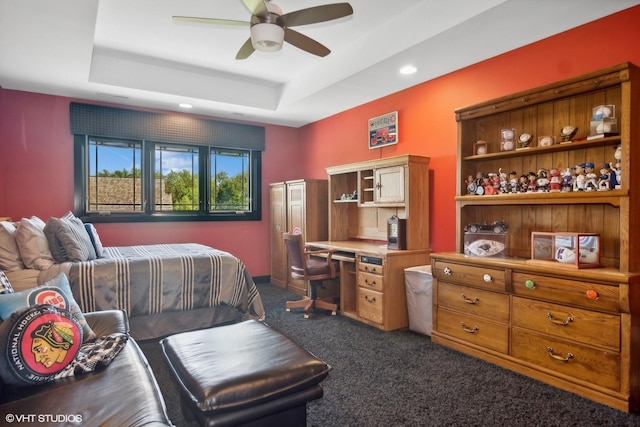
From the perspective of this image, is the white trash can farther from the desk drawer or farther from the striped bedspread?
the striped bedspread

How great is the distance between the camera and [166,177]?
17.1 feet

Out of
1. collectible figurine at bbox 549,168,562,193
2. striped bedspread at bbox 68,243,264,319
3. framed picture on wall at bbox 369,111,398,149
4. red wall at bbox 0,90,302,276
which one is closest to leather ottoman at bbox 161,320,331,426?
striped bedspread at bbox 68,243,264,319

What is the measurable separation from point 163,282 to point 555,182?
3.20 meters

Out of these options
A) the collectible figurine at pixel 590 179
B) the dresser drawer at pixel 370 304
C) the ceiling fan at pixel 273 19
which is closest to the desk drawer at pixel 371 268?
the dresser drawer at pixel 370 304

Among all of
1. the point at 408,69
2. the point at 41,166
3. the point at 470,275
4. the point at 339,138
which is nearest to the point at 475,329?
the point at 470,275

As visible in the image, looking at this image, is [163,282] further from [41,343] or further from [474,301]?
[474,301]

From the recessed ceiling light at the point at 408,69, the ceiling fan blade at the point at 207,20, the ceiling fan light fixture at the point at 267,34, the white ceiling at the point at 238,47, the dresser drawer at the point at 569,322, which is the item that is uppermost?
the white ceiling at the point at 238,47

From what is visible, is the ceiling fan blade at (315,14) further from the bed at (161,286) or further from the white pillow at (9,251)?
the white pillow at (9,251)

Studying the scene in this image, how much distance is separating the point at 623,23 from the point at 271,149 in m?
4.48

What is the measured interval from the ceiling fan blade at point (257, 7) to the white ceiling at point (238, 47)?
69 cm

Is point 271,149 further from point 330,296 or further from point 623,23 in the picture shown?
point 623,23

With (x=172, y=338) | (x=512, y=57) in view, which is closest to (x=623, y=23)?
(x=512, y=57)

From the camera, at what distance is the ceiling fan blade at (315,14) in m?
2.32

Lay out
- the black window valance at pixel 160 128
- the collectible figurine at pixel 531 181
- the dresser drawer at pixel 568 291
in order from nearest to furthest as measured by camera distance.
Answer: the dresser drawer at pixel 568 291 → the collectible figurine at pixel 531 181 → the black window valance at pixel 160 128
